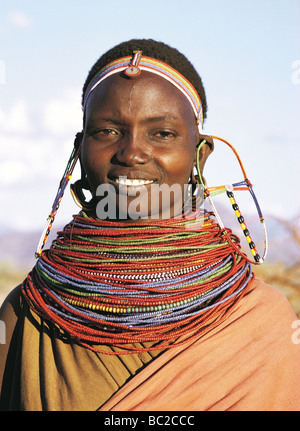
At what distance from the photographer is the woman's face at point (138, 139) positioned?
7.44ft

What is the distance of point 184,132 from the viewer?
2365 millimetres

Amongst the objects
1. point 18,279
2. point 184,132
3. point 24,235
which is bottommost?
point 18,279

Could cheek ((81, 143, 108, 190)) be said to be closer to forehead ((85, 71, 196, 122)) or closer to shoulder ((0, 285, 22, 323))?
forehead ((85, 71, 196, 122))

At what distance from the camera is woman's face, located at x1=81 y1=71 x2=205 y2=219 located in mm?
2268

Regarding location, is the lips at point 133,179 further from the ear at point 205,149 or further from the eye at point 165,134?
the ear at point 205,149

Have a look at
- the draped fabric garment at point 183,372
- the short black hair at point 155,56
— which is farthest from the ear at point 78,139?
the draped fabric garment at point 183,372

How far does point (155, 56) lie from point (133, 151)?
55cm

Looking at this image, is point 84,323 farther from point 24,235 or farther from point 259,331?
point 24,235

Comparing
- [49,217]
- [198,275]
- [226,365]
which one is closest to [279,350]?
[226,365]

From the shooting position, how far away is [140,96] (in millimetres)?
2283

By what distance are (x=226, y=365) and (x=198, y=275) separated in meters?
0.41

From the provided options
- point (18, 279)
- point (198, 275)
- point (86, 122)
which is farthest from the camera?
point (18, 279)

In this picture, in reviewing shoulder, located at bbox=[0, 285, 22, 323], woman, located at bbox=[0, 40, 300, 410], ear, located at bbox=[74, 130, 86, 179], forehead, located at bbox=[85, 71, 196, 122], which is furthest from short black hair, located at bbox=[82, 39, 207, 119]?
shoulder, located at bbox=[0, 285, 22, 323]

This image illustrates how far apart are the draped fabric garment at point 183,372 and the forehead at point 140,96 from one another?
Result: 964mm
